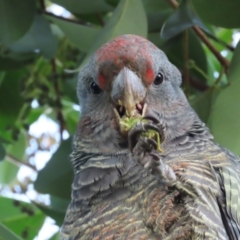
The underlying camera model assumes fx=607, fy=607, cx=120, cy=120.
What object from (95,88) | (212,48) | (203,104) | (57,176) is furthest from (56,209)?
(212,48)

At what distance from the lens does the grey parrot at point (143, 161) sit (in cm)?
111

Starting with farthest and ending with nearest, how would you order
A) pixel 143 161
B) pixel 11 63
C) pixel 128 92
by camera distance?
pixel 11 63 < pixel 128 92 < pixel 143 161

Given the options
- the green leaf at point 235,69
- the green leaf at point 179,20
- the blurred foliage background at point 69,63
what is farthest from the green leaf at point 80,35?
the green leaf at point 235,69

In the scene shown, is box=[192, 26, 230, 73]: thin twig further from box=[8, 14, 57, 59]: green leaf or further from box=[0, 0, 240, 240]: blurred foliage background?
box=[8, 14, 57, 59]: green leaf

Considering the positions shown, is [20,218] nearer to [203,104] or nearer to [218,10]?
[203,104]

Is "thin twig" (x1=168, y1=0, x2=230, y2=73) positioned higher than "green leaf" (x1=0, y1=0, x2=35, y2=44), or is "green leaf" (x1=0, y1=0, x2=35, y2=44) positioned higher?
"thin twig" (x1=168, y1=0, x2=230, y2=73)

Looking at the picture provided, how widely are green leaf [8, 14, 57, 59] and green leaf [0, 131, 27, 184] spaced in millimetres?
468

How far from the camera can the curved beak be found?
3.96ft

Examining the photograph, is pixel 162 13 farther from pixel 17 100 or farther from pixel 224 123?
pixel 17 100

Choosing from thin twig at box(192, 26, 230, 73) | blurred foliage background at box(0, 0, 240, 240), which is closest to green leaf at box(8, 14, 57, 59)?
blurred foliage background at box(0, 0, 240, 240)

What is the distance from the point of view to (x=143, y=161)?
962 mm

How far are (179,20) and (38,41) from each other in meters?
0.37

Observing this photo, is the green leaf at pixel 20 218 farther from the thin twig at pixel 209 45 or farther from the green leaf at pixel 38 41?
the thin twig at pixel 209 45

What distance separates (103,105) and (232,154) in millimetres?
305
